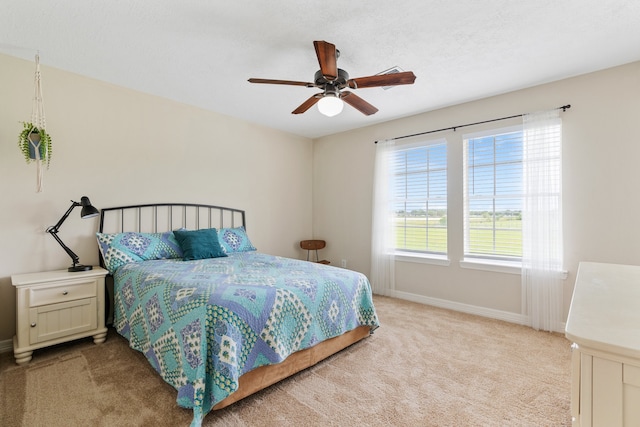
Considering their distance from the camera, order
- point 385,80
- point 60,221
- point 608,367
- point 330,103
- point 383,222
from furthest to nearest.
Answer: point 383,222 < point 60,221 < point 330,103 < point 385,80 < point 608,367

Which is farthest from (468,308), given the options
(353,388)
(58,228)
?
(58,228)

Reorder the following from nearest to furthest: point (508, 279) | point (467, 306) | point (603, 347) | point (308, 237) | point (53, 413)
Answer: point (603, 347) → point (53, 413) → point (508, 279) → point (467, 306) → point (308, 237)

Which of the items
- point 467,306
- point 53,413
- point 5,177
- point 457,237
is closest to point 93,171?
point 5,177

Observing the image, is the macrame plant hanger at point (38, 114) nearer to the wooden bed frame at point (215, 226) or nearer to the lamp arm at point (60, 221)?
the lamp arm at point (60, 221)

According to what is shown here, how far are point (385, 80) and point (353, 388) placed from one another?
224 cm

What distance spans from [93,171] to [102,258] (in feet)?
3.02

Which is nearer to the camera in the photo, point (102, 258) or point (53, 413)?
point (53, 413)

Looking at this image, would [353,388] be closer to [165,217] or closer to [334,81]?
[334,81]

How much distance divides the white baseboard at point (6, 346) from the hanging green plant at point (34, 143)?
1620 mm

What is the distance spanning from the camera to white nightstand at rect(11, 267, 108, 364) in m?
2.36

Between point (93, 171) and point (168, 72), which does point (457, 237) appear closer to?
point (168, 72)

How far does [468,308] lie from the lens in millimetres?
3666

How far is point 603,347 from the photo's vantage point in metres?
Result: 0.69

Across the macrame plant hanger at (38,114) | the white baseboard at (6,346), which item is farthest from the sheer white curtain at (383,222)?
the white baseboard at (6,346)
